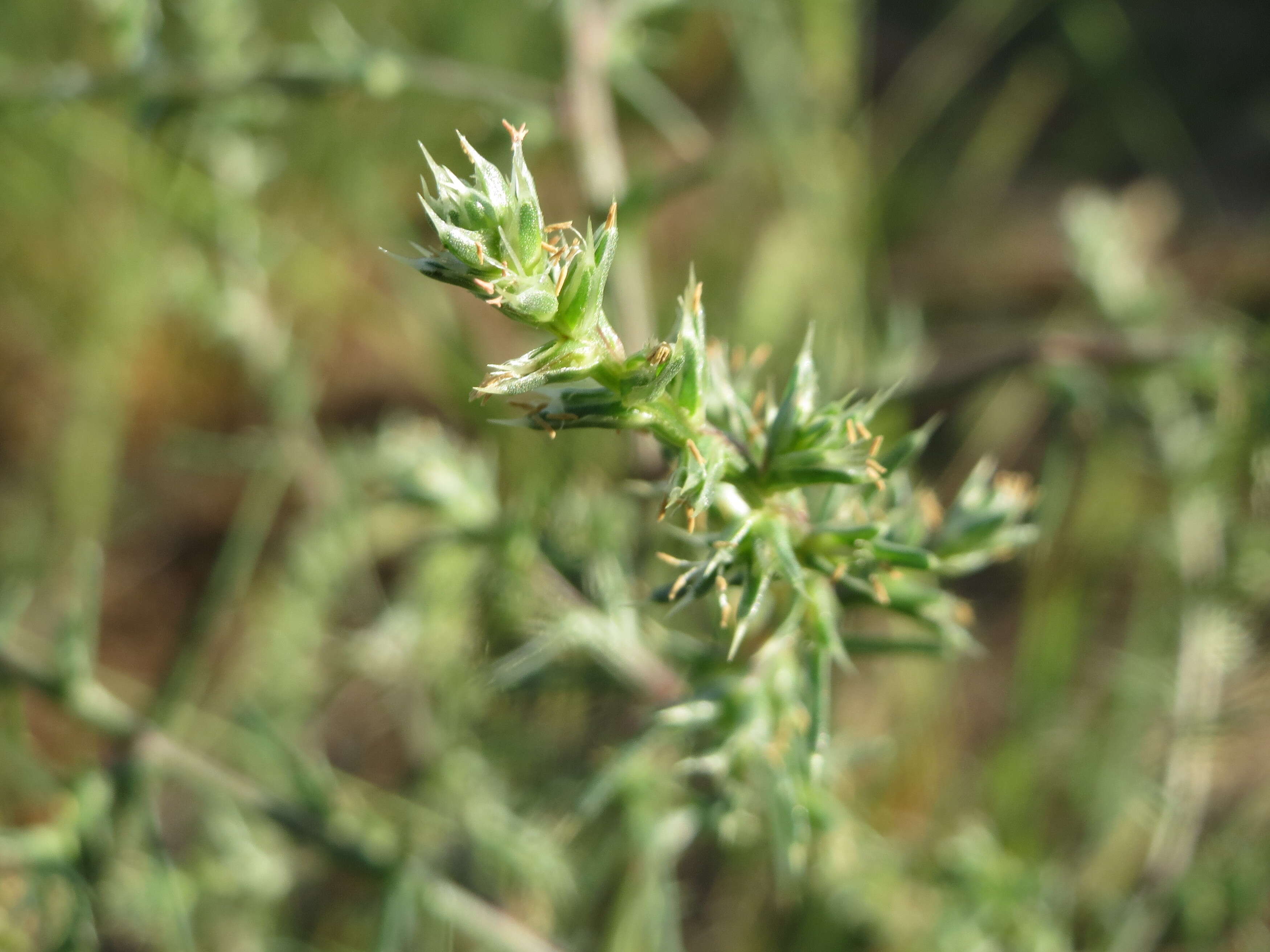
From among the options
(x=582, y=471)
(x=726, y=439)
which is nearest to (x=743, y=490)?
(x=726, y=439)

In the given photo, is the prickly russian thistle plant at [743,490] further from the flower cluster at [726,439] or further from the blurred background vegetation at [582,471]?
the blurred background vegetation at [582,471]

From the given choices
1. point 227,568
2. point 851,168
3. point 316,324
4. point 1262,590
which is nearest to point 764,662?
point 1262,590

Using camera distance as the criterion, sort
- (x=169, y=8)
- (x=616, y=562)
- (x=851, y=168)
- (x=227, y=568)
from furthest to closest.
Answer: (x=169, y=8)
(x=851, y=168)
(x=227, y=568)
(x=616, y=562)

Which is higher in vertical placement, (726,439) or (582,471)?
(726,439)

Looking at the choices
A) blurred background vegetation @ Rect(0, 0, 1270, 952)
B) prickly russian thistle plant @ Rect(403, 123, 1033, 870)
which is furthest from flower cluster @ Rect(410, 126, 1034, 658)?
blurred background vegetation @ Rect(0, 0, 1270, 952)

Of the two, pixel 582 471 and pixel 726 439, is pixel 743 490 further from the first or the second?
pixel 582 471

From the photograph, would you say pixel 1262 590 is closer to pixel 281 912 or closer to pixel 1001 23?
pixel 281 912
